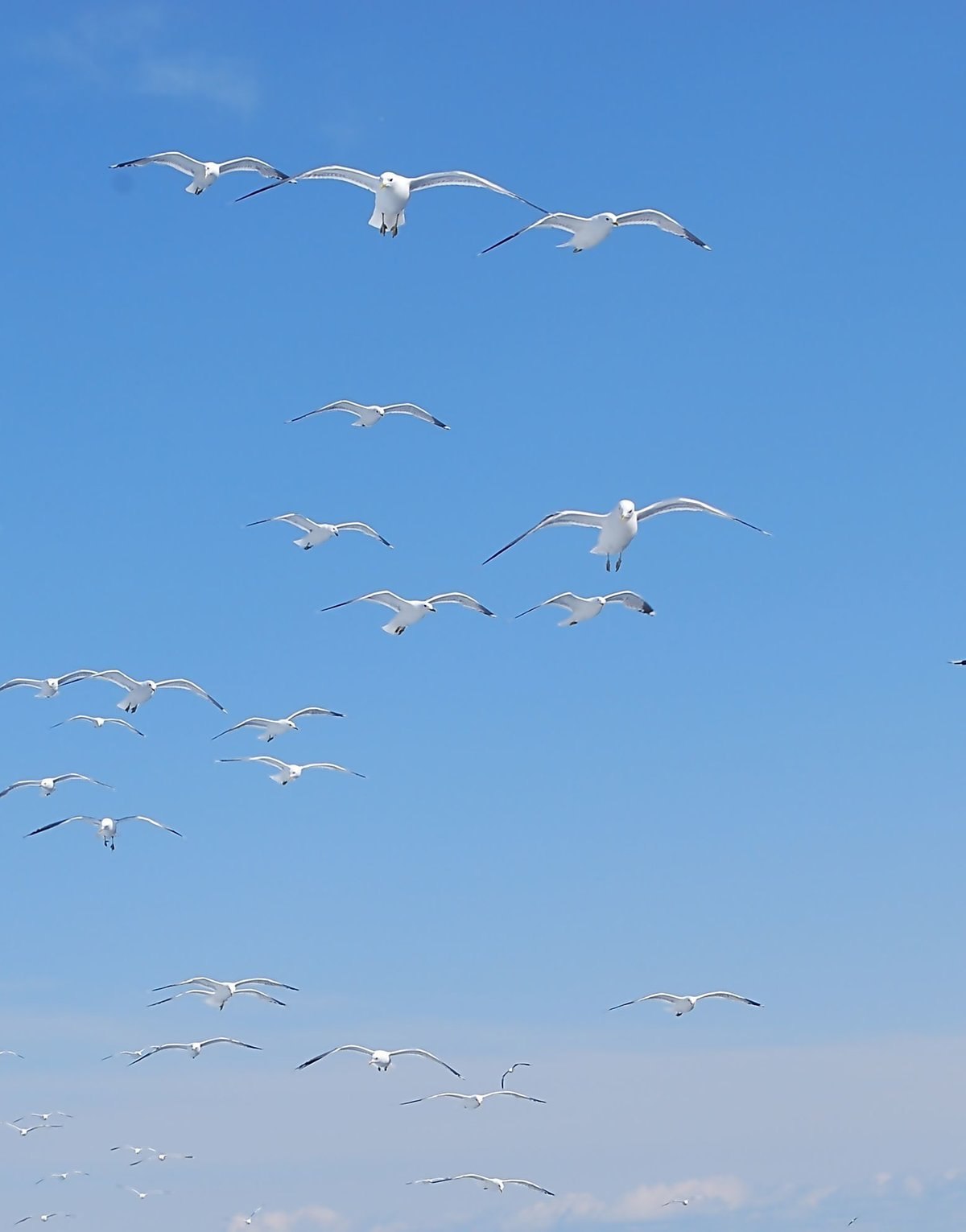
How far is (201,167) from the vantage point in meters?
53.2

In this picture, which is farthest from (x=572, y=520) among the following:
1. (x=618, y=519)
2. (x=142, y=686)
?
(x=142, y=686)

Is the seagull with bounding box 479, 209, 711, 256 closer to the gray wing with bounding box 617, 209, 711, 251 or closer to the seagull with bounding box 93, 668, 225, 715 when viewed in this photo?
the gray wing with bounding box 617, 209, 711, 251

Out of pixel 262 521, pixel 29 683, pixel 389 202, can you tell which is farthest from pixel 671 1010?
pixel 389 202

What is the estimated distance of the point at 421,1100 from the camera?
60562mm

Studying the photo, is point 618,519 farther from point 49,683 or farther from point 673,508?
point 49,683

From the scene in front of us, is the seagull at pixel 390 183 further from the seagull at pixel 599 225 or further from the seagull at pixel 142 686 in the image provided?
the seagull at pixel 142 686

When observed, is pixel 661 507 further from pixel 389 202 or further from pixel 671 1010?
pixel 671 1010

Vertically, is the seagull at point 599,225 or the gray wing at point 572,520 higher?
the seagull at point 599,225

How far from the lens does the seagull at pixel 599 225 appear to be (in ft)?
157

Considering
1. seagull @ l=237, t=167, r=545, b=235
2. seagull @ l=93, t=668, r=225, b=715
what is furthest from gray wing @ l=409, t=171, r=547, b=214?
seagull @ l=93, t=668, r=225, b=715

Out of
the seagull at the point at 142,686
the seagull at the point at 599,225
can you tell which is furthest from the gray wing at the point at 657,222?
the seagull at the point at 142,686

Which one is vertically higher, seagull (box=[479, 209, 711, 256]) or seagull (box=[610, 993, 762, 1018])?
seagull (box=[479, 209, 711, 256])

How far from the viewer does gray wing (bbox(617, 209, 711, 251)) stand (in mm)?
48656

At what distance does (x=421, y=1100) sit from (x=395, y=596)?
17580 mm
